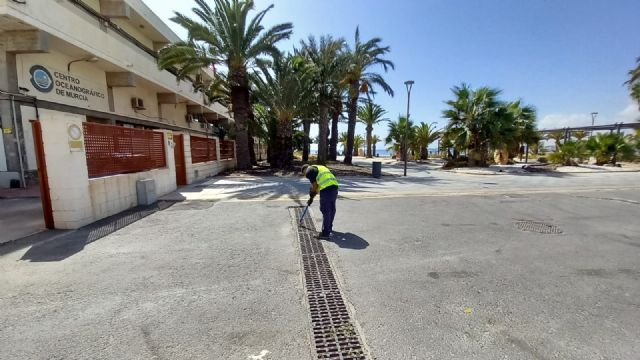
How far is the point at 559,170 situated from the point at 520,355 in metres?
21.2

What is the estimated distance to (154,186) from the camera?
7.32m

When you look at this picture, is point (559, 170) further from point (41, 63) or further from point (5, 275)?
point (41, 63)

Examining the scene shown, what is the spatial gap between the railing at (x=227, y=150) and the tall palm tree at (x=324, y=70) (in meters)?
6.13

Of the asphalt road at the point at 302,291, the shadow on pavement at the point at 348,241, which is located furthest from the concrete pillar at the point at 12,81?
the shadow on pavement at the point at 348,241

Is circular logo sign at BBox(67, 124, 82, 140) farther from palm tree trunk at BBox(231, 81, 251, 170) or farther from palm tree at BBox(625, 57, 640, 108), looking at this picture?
palm tree at BBox(625, 57, 640, 108)

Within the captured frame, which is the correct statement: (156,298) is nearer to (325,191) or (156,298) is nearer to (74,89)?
(325,191)

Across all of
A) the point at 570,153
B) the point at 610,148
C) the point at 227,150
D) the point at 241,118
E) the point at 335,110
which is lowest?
the point at 570,153

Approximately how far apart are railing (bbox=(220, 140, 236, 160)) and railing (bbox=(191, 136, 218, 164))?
1682mm

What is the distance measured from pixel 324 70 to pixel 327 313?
18197mm

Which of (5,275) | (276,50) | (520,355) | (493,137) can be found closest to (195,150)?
(276,50)

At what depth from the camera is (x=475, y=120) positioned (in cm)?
1923

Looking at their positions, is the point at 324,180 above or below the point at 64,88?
below

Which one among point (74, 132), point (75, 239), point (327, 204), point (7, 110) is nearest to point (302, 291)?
point (327, 204)

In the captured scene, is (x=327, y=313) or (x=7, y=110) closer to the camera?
(x=327, y=313)
